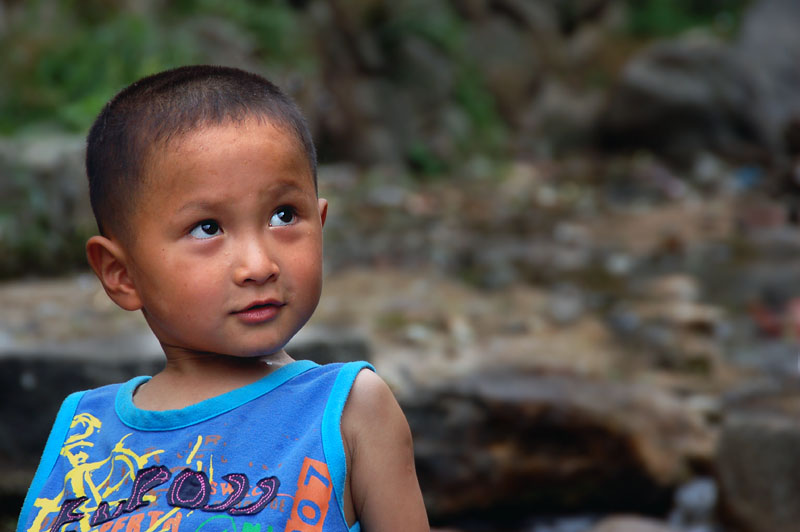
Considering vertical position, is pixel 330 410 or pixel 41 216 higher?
pixel 41 216

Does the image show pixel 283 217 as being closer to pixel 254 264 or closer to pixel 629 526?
pixel 254 264

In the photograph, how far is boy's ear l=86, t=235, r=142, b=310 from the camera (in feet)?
4.80

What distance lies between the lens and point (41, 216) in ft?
15.8

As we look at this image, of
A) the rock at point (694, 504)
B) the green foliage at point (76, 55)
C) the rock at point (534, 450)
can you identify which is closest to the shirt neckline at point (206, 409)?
the rock at point (534, 450)

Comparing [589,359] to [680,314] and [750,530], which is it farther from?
[750,530]

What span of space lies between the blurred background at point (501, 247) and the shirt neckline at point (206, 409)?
4.48 feet

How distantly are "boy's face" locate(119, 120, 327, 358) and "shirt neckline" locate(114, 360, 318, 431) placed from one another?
0.16 feet

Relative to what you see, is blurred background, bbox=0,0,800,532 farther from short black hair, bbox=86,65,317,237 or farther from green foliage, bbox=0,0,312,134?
short black hair, bbox=86,65,317,237

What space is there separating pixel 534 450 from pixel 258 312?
6.54 feet

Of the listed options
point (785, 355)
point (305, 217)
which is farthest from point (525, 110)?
point (305, 217)

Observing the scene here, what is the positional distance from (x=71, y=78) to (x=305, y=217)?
508cm

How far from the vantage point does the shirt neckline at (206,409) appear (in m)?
1.36

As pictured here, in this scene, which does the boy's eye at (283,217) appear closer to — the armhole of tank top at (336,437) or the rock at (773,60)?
the armhole of tank top at (336,437)

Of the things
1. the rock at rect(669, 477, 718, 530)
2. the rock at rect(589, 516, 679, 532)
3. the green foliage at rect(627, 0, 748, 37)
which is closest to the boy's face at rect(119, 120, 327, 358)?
the rock at rect(589, 516, 679, 532)
